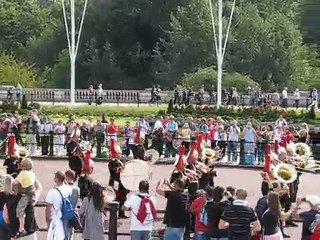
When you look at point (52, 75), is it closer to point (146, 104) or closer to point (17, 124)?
point (146, 104)

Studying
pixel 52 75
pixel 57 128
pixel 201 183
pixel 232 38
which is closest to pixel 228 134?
pixel 57 128

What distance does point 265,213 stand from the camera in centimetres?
1219

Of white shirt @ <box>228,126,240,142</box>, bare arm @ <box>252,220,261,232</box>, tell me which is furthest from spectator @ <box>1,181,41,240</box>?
white shirt @ <box>228,126,240,142</box>

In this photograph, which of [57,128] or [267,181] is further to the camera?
[57,128]

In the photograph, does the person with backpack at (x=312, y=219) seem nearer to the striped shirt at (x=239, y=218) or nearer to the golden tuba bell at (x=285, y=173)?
the striped shirt at (x=239, y=218)

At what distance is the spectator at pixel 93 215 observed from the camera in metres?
13.1

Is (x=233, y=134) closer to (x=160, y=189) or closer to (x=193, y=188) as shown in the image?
(x=193, y=188)

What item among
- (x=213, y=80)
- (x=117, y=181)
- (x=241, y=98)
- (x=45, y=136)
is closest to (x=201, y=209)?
(x=117, y=181)

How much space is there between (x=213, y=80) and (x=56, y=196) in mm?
55537

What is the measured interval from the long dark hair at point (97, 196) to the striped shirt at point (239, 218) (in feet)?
6.56

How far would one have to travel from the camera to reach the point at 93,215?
527 inches

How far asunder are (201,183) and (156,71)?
62.1 metres

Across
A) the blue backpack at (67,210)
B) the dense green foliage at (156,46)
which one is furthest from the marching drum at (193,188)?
the dense green foliage at (156,46)

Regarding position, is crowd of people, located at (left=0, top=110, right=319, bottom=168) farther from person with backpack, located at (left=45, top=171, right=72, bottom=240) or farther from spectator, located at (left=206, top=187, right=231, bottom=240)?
spectator, located at (left=206, top=187, right=231, bottom=240)
